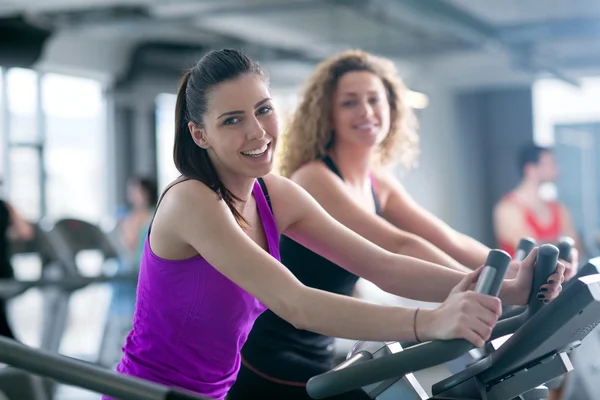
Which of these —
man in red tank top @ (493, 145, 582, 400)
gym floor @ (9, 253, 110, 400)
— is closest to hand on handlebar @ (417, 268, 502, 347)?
man in red tank top @ (493, 145, 582, 400)

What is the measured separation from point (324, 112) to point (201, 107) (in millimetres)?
794

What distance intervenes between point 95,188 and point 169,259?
920 cm

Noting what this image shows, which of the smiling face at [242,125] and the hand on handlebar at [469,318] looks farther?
the smiling face at [242,125]

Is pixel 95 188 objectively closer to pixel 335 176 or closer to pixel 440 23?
pixel 440 23

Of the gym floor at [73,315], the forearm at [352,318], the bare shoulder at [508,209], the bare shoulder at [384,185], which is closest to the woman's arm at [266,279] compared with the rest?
the forearm at [352,318]

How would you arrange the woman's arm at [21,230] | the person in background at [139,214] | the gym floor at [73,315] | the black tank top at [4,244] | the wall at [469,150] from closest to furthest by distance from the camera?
1. the black tank top at [4,244]
2. the woman's arm at [21,230]
3. the person in background at [139,214]
4. the gym floor at [73,315]
5. the wall at [469,150]

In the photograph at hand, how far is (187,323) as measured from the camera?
58.9 inches

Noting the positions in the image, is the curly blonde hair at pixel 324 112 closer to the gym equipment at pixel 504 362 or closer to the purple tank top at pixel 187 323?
the purple tank top at pixel 187 323

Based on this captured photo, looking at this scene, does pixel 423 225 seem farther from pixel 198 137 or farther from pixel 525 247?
pixel 198 137

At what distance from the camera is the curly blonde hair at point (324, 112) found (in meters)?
2.24

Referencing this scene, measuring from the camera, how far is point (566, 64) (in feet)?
39.2

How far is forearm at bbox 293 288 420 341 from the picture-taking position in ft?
4.27

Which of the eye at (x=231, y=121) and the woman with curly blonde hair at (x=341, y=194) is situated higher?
the eye at (x=231, y=121)

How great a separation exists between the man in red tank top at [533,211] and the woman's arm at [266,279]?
3.95 metres
